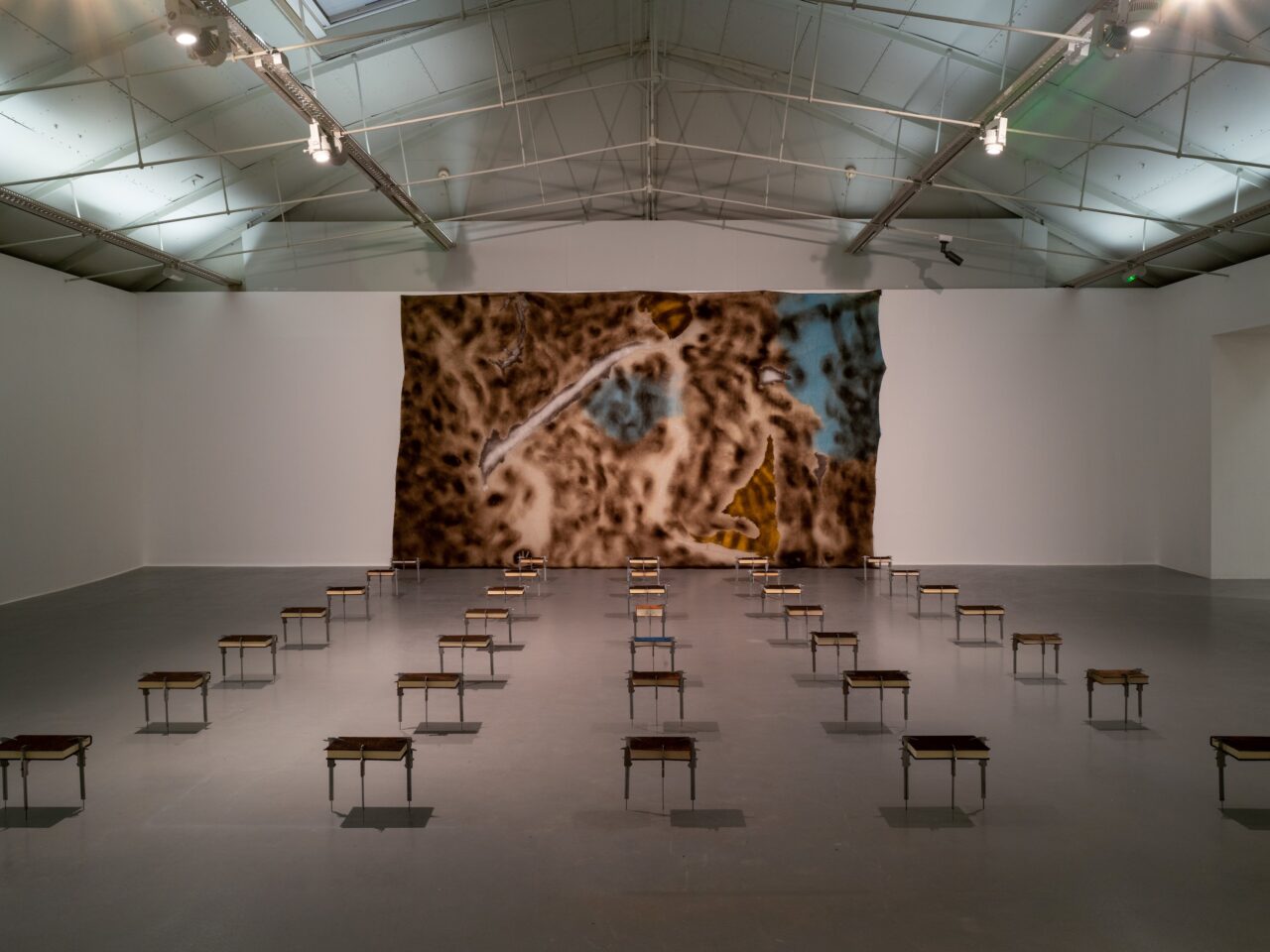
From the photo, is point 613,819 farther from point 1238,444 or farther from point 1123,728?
point 1238,444

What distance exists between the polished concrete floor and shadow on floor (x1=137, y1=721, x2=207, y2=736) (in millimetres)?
78

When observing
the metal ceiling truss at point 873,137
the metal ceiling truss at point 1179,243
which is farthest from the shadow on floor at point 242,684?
the metal ceiling truss at point 1179,243

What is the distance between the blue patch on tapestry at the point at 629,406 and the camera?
57.2 feet

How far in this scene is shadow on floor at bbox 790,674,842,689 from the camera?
888 cm

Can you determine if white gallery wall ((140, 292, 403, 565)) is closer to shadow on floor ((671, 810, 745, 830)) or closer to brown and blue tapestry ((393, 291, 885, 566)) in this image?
brown and blue tapestry ((393, 291, 885, 566))

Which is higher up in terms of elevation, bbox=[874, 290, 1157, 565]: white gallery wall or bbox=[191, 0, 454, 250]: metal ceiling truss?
bbox=[191, 0, 454, 250]: metal ceiling truss

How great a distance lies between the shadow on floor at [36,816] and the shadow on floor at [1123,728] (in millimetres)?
7250

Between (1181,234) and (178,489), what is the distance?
56.2ft

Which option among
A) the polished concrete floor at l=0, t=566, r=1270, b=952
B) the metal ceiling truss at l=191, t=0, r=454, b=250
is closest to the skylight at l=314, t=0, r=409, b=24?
the metal ceiling truss at l=191, t=0, r=454, b=250

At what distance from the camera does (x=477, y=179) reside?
17.1 metres

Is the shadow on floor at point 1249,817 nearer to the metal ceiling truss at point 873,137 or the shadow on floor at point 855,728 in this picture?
the shadow on floor at point 855,728

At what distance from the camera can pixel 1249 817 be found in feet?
18.9

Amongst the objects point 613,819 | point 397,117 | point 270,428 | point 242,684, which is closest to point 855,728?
point 613,819

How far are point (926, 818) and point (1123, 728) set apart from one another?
8.99 feet
